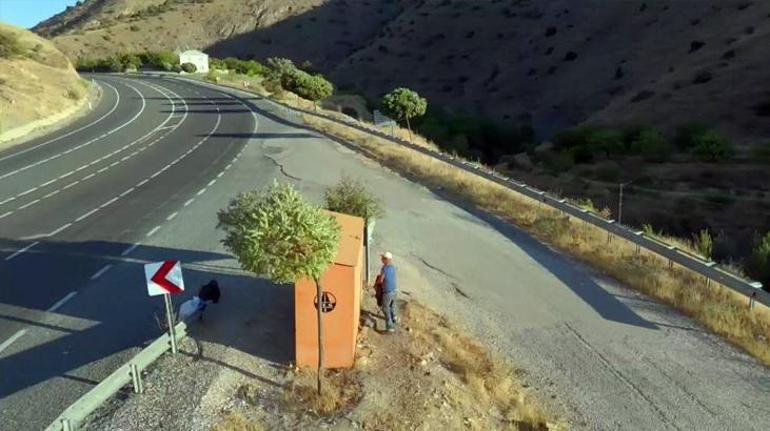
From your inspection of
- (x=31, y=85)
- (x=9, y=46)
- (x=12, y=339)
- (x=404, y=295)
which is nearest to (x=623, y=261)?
(x=404, y=295)

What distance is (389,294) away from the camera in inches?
414

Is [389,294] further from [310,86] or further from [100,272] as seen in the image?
[310,86]

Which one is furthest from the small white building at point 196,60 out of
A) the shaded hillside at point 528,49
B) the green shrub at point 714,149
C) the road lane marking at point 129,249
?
the road lane marking at point 129,249

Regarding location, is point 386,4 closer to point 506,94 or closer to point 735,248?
point 506,94

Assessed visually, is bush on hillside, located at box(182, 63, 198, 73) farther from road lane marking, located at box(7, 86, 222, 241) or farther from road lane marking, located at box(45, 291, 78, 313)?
road lane marking, located at box(45, 291, 78, 313)

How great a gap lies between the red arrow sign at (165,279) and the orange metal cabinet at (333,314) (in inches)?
65.5

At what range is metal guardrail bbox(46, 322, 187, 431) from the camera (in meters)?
7.34

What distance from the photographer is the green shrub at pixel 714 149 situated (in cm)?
3709

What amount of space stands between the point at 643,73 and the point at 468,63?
27.2 metres

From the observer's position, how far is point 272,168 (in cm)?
2564

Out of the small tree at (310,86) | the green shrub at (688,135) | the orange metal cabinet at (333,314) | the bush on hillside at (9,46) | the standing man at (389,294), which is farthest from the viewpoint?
the bush on hillside at (9,46)

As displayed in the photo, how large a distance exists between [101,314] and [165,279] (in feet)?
9.45

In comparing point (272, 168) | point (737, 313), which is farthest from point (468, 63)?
point (737, 313)

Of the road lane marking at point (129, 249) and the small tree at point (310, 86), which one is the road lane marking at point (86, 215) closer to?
the road lane marking at point (129, 249)
